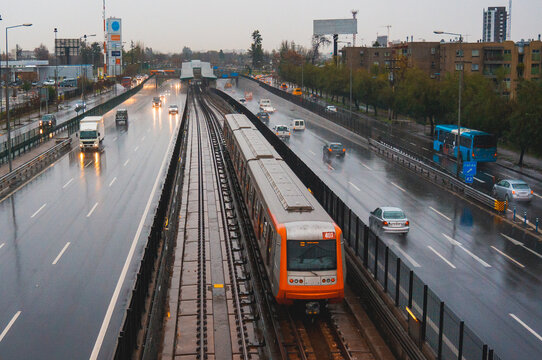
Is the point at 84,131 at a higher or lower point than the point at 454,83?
lower

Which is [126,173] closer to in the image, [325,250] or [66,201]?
[66,201]

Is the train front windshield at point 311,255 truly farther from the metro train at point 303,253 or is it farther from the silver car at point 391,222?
the silver car at point 391,222

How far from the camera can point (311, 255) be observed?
18.2 metres

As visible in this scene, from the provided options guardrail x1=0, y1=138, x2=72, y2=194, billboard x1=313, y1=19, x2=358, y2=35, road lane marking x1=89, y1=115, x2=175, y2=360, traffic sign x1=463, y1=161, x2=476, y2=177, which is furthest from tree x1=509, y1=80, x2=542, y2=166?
billboard x1=313, y1=19, x2=358, y2=35

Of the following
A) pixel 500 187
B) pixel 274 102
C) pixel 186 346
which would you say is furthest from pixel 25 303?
pixel 274 102

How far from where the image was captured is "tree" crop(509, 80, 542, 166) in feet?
159

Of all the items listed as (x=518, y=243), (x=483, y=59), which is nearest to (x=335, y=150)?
(x=518, y=243)

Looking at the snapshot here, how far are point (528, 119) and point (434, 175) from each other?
10.5 metres

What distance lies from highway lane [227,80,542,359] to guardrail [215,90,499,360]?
2669 millimetres

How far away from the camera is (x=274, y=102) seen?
122562mm

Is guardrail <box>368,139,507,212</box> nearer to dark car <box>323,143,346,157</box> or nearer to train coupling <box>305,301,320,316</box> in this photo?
dark car <box>323,143,346,157</box>

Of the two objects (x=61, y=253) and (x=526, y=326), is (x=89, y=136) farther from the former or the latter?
(x=526, y=326)

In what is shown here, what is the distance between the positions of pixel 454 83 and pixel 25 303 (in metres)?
58.7

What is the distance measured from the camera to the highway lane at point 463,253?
770 inches
